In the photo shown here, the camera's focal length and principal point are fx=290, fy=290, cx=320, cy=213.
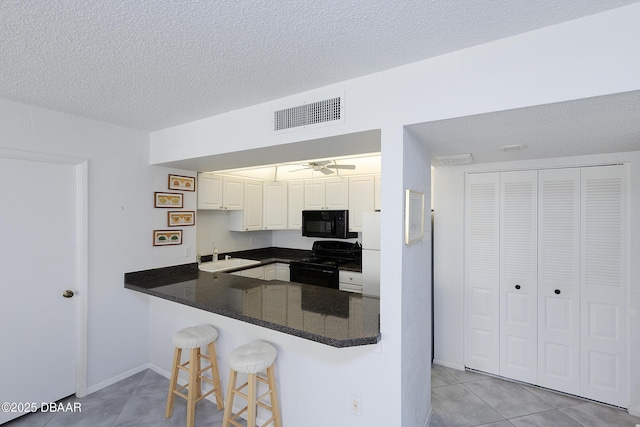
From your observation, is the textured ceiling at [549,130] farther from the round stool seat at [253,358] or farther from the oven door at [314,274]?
the oven door at [314,274]

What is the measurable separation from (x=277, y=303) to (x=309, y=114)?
1.35 meters

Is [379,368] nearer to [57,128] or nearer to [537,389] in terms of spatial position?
[537,389]

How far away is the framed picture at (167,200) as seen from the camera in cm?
298

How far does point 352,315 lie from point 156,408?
73.5 inches

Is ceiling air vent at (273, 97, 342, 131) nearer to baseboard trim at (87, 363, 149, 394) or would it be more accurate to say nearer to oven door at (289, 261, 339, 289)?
oven door at (289, 261, 339, 289)

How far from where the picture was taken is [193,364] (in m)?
2.20

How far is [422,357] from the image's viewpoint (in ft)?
6.75

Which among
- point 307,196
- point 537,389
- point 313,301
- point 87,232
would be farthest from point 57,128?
point 537,389

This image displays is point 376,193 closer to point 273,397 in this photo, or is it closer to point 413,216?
point 413,216

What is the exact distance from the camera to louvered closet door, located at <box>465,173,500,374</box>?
112 inches

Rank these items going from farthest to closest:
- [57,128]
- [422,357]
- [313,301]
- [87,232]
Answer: [87,232]
[57,128]
[313,301]
[422,357]

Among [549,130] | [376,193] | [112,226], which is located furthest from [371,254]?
[112,226]

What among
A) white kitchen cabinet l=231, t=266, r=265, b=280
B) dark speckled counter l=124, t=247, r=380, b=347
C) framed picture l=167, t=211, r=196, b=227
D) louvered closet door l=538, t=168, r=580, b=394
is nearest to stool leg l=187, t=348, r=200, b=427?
dark speckled counter l=124, t=247, r=380, b=347

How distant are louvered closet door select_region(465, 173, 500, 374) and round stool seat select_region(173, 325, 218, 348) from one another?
2.47 m
